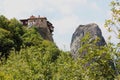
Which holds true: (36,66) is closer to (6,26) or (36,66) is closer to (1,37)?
(1,37)

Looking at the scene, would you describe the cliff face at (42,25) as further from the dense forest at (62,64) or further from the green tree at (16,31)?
the dense forest at (62,64)

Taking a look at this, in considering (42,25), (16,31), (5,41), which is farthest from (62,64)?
(42,25)

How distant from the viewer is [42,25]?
10312 cm

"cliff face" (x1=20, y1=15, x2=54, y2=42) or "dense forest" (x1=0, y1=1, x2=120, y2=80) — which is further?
"cliff face" (x1=20, y1=15, x2=54, y2=42)

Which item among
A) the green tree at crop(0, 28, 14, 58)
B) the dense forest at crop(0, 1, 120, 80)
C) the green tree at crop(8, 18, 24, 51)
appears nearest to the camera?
the dense forest at crop(0, 1, 120, 80)

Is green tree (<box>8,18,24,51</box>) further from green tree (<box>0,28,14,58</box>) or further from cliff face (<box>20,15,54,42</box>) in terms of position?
cliff face (<box>20,15,54,42</box>)

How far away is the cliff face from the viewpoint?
98.9m

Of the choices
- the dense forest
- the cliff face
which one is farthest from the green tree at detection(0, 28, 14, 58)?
the cliff face

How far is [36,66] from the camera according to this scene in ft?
92.5

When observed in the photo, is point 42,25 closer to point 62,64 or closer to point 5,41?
point 5,41

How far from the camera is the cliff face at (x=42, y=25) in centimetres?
9890

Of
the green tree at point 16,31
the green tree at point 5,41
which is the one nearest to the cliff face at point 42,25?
the green tree at point 16,31

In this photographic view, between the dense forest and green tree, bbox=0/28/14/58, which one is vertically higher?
green tree, bbox=0/28/14/58

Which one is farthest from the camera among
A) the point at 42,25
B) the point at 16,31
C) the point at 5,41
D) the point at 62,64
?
the point at 42,25
